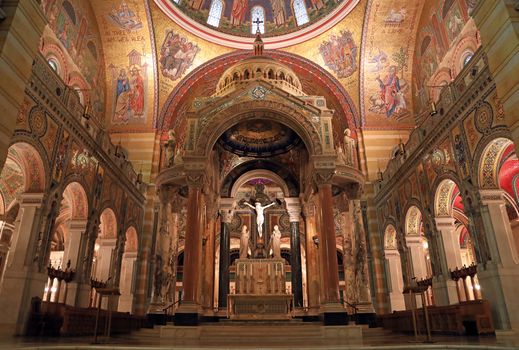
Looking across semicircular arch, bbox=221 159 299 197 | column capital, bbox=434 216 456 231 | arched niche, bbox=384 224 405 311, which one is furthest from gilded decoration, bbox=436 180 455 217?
semicircular arch, bbox=221 159 299 197

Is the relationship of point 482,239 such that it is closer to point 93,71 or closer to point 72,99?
point 72,99

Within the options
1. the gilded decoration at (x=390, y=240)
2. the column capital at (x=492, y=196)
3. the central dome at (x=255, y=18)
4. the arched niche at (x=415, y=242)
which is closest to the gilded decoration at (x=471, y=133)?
the column capital at (x=492, y=196)

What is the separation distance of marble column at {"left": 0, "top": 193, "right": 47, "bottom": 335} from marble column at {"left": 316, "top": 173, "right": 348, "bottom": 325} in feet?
27.6

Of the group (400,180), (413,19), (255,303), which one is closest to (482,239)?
(400,180)

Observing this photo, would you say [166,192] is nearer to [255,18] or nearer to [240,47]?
[240,47]

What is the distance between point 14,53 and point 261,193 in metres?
14.5

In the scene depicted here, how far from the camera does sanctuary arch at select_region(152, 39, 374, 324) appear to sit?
12359 millimetres

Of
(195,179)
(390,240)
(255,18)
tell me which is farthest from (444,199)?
(255,18)

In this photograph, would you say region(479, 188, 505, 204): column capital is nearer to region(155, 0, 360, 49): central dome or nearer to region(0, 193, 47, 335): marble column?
region(0, 193, 47, 335): marble column

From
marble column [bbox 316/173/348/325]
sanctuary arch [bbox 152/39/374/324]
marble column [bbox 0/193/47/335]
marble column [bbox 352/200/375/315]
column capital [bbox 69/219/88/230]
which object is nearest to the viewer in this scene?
Answer: marble column [bbox 0/193/47/335]

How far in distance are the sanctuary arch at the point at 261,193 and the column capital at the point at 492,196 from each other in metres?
4.52

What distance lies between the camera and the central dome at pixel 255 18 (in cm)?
2170

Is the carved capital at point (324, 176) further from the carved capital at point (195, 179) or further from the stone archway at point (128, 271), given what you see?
the stone archway at point (128, 271)

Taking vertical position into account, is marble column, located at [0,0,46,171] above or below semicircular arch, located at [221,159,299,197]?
below
